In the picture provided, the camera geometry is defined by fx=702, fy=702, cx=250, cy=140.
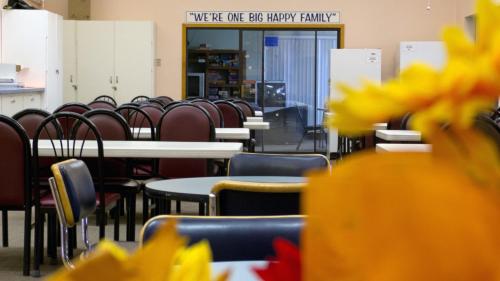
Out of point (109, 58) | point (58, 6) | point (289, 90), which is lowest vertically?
point (289, 90)

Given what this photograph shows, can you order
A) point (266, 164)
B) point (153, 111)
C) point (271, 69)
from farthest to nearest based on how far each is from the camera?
point (271, 69)
point (153, 111)
point (266, 164)

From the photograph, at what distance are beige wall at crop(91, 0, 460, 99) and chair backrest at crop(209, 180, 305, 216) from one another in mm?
9640

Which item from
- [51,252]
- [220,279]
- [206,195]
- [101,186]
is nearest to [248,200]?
[206,195]

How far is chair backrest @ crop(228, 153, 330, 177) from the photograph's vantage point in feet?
9.60

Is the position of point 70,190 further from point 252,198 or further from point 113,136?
point 113,136

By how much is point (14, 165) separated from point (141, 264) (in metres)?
3.50

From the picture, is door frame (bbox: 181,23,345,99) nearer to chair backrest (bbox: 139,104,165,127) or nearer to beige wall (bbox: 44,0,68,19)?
beige wall (bbox: 44,0,68,19)

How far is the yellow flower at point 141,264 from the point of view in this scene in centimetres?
21

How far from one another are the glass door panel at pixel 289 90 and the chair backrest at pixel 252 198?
31.6 feet

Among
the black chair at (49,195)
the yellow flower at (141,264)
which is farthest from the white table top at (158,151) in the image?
the yellow flower at (141,264)

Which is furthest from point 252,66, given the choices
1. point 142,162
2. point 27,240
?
point 27,240

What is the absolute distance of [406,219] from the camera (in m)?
0.20

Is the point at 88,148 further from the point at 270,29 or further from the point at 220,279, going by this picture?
the point at 270,29

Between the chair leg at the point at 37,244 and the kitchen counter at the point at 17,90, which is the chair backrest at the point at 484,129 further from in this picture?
the kitchen counter at the point at 17,90
